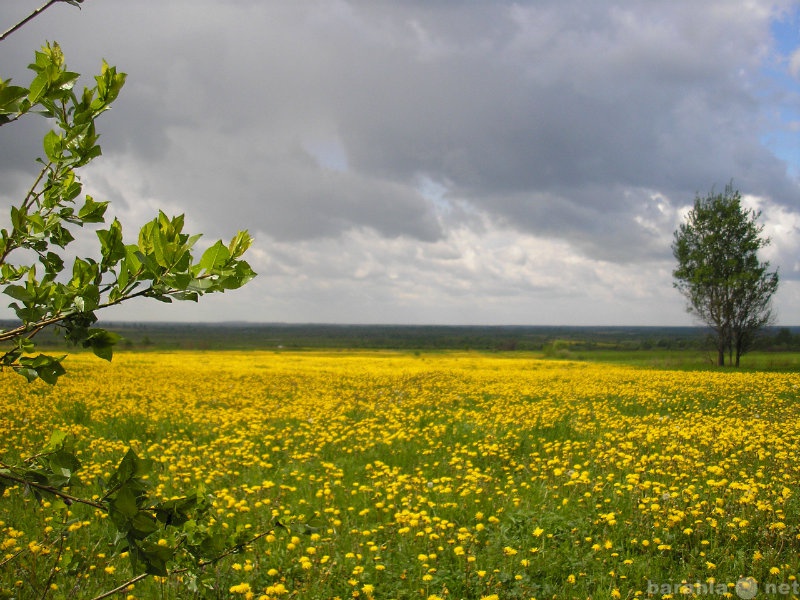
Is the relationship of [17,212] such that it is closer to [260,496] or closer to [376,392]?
[260,496]

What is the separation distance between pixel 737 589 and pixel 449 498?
3.09 m

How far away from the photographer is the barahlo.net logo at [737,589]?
3871 millimetres

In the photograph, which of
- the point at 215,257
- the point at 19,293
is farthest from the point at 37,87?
the point at 215,257

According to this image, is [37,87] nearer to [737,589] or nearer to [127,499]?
[127,499]

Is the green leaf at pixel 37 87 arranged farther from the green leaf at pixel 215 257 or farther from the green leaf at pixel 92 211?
the green leaf at pixel 215 257

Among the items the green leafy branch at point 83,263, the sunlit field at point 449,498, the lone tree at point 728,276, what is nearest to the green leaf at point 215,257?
the green leafy branch at point 83,263

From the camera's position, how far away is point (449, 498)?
20.7 ft

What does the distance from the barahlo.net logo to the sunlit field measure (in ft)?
0.06

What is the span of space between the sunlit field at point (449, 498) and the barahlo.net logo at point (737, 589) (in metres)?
0.02

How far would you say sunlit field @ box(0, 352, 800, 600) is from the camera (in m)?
4.22

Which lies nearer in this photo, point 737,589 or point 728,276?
Result: point 737,589

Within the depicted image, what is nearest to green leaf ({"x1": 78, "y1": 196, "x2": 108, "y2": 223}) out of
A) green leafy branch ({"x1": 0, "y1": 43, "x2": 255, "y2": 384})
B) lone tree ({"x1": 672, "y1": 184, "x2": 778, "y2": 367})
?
green leafy branch ({"x1": 0, "y1": 43, "x2": 255, "y2": 384})

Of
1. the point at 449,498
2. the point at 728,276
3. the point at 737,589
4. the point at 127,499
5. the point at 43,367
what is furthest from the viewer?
the point at 728,276

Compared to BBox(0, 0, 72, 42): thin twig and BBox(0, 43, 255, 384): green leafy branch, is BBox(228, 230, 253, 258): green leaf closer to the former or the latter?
BBox(0, 43, 255, 384): green leafy branch
